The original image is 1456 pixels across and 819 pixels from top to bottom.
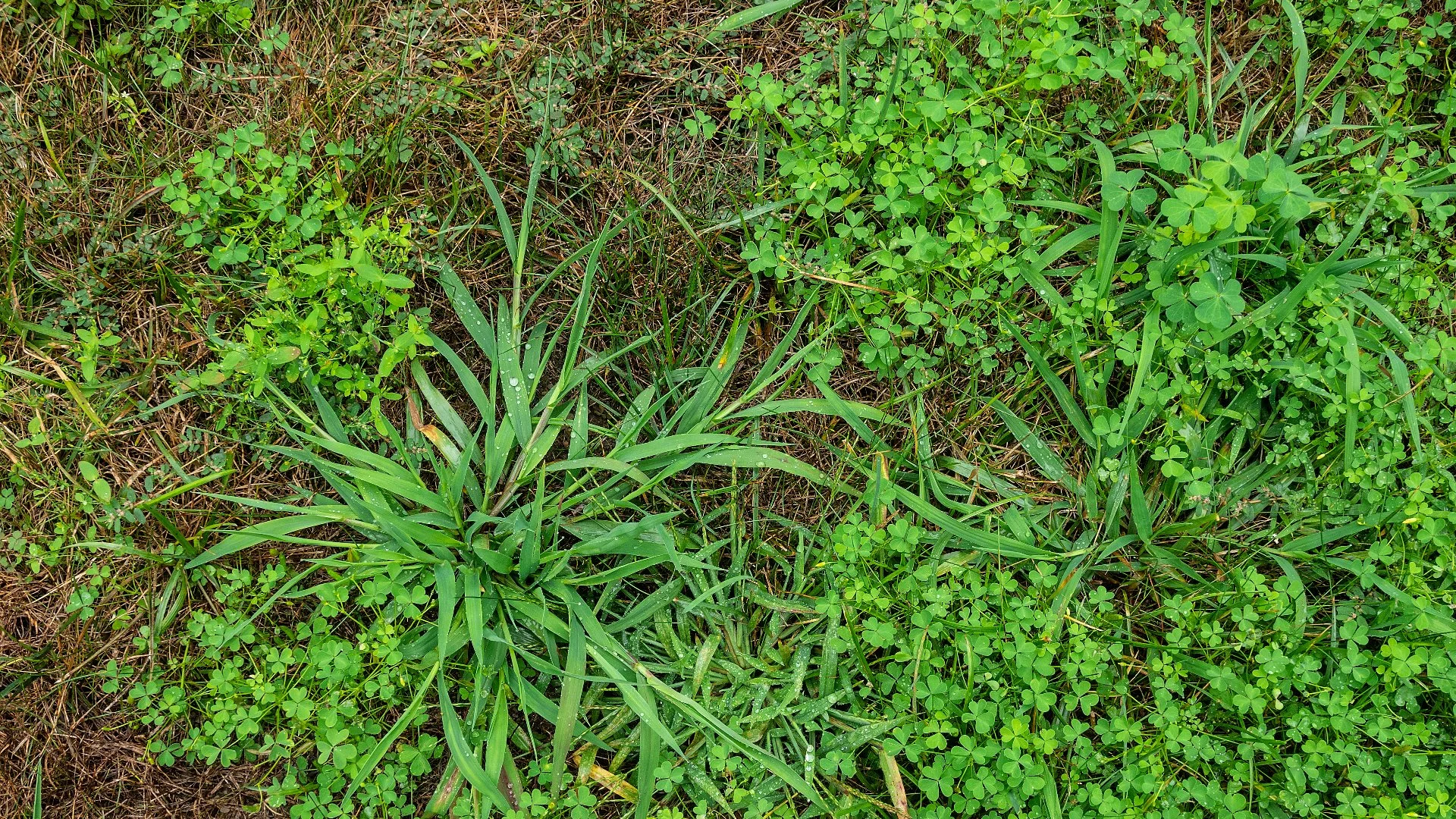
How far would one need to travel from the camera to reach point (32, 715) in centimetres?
270

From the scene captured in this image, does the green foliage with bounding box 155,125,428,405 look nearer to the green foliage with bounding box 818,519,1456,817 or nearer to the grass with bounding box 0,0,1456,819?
the grass with bounding box 0,0,1456,819

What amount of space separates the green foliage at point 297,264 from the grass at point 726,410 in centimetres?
2

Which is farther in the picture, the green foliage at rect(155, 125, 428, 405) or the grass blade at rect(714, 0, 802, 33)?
the grass blade at rect(714, 0, 802, 33)

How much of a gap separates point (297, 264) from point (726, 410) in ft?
4.39

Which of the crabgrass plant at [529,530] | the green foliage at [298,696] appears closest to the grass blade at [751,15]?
the crabgrass plant at [529,530]

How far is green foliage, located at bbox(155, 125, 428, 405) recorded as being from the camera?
2.57m

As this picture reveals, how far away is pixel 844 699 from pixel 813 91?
1842mm

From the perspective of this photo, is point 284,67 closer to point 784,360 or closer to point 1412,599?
point 784,360

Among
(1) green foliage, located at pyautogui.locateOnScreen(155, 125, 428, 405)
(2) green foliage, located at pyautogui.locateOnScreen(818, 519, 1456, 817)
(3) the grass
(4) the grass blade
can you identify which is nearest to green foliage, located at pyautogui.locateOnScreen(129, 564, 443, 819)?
(3) the grass

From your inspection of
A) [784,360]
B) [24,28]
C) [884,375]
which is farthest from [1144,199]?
[24,28]

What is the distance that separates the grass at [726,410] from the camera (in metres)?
2.53

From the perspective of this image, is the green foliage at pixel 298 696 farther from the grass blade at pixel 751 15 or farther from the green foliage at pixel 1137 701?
the grass blade at pixel 751 15

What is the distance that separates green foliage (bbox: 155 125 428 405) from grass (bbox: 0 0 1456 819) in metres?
0.02

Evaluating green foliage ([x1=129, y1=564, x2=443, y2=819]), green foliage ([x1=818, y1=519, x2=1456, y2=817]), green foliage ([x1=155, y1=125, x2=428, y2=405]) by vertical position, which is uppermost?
green foliage ([x1=155, y1=125, x2=428, y2=405])
